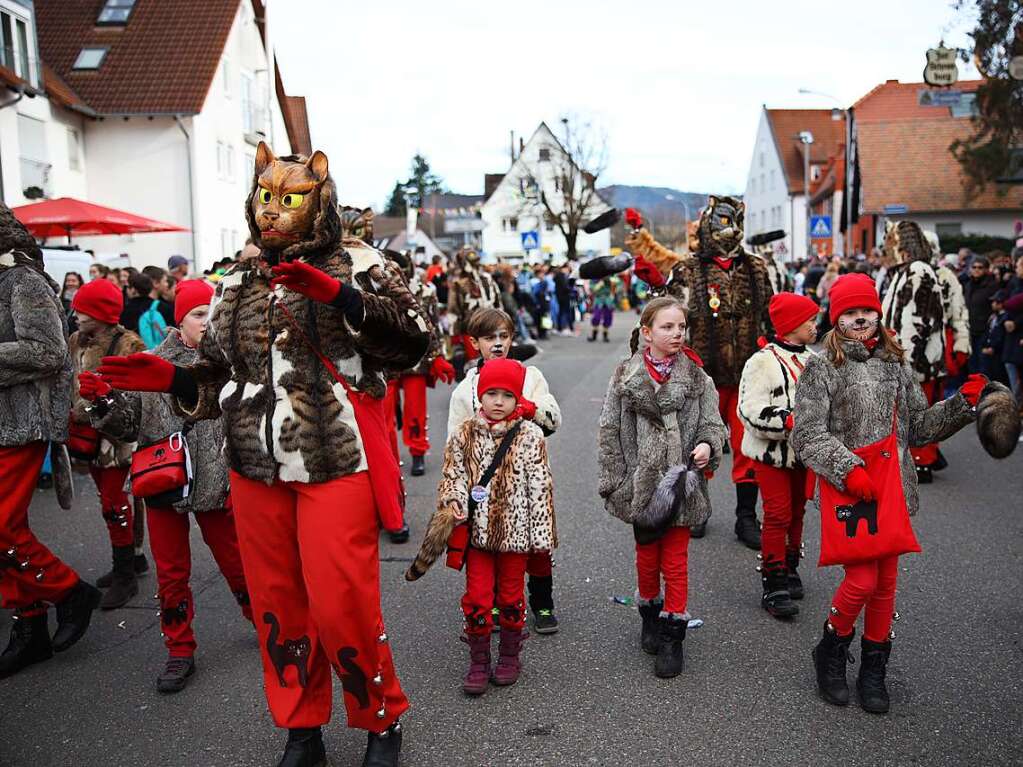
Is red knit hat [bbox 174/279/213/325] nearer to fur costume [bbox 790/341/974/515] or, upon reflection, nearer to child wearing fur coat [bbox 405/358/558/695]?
child wearing fur coat [bbox 405/358/558/695]

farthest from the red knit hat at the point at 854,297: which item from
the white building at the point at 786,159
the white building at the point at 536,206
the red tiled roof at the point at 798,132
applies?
the red tiled roof at the point at 798,132

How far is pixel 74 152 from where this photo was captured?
26.8 metres

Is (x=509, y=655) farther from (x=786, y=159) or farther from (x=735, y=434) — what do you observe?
(x=786, y=159)

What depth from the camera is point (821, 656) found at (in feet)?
13.9

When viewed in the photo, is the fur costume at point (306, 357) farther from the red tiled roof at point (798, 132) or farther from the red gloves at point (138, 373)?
the red tiled roof at point (798, 132)

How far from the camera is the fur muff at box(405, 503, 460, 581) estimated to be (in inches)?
156

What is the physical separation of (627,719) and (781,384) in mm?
2069

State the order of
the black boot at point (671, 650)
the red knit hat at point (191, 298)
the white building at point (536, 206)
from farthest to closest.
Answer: the white building at point (536, 206) < the red knit hat at point (191, 298) < the black boot at point (671, 650)

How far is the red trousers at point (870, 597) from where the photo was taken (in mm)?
4059

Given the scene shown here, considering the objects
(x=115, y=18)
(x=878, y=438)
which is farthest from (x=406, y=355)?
(x=115, y=18)

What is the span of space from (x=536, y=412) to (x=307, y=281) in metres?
1.93

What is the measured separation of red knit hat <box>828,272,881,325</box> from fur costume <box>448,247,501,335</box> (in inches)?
238

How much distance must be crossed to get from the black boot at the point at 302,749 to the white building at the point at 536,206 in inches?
2197

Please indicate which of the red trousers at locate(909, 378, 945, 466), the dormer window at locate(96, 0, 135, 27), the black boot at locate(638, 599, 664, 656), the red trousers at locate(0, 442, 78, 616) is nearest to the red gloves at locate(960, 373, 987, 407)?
the black boot at locate(638, 599, 664, 656)
